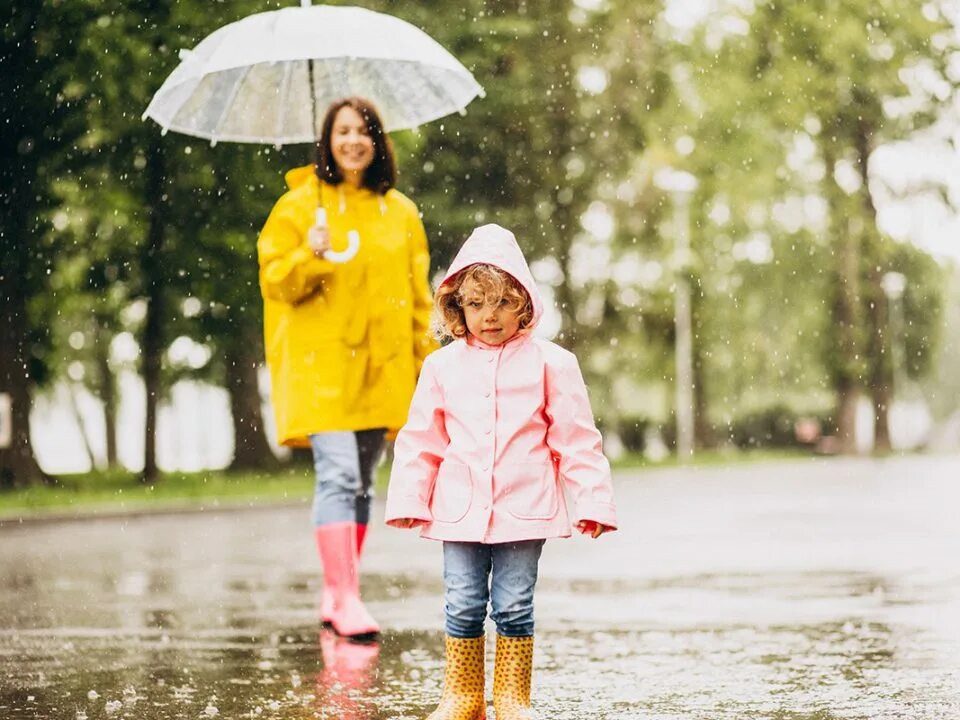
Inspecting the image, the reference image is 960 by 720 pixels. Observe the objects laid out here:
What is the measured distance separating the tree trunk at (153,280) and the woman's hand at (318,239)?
2014cm

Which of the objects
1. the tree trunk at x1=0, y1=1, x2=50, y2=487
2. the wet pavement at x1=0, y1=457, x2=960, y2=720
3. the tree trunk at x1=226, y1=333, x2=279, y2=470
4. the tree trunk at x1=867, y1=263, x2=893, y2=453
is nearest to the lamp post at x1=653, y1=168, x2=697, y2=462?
the tree trunk at x1=867, y1=263, x2=893, y2=453

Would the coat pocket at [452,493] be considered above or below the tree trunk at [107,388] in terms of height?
below

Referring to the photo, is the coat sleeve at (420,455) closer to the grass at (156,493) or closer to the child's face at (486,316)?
the child's face at (486,316)

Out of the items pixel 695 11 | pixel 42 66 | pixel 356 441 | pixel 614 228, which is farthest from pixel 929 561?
pixel 695 11

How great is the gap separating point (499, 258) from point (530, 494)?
62 centimetres

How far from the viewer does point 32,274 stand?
26.6 metres

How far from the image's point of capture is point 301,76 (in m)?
8.21

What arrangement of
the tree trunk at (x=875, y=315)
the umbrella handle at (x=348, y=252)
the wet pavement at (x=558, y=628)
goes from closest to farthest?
the wet pavement at (x=558, y=628) → the umbrella handle at (x=348, y=252) → the tree trunk at (x=875, y=315)

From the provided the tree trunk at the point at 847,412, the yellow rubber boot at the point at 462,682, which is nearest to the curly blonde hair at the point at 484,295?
the yellow rubber boot at the point at 462,682

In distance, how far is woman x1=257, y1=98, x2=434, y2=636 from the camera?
7.18 metres

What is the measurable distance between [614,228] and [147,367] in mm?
14354

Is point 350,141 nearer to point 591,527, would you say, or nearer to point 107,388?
point 591,527

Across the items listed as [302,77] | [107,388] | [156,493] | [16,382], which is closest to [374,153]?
[302,77]

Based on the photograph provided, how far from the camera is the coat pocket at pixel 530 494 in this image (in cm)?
477
